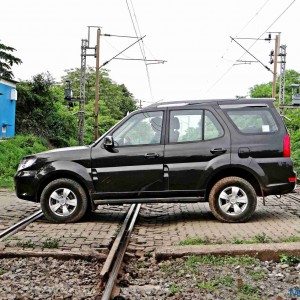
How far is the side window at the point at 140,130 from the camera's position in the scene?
378 inches

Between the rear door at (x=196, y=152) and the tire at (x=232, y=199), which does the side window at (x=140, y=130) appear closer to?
the rear door at (x=196, y=152)

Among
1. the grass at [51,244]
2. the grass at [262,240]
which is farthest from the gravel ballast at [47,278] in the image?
the grass at [262,240]

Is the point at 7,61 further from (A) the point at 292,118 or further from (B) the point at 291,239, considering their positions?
(B) the point at 291,239

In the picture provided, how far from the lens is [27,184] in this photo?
976 cm

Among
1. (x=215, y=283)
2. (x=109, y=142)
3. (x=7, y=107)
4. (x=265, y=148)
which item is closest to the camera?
(x=215, y=283)

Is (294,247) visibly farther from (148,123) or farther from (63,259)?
(148,123)

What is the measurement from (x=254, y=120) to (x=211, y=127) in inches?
28.0

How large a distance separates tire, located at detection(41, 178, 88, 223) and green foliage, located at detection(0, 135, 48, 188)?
29.0 ft

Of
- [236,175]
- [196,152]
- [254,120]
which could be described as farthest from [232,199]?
[254,120]

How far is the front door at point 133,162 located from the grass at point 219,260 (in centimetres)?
288

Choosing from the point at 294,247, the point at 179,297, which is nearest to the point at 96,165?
the point at 294,247

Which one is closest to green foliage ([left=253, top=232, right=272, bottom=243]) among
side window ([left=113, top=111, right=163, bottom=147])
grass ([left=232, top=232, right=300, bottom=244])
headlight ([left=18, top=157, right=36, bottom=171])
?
grass ([left=232, top=232, right=300, bottom=244])

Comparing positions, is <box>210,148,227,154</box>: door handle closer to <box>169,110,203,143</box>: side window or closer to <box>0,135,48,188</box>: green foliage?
<box>169,110,203,143</box>: side window

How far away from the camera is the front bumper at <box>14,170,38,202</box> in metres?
9.73
